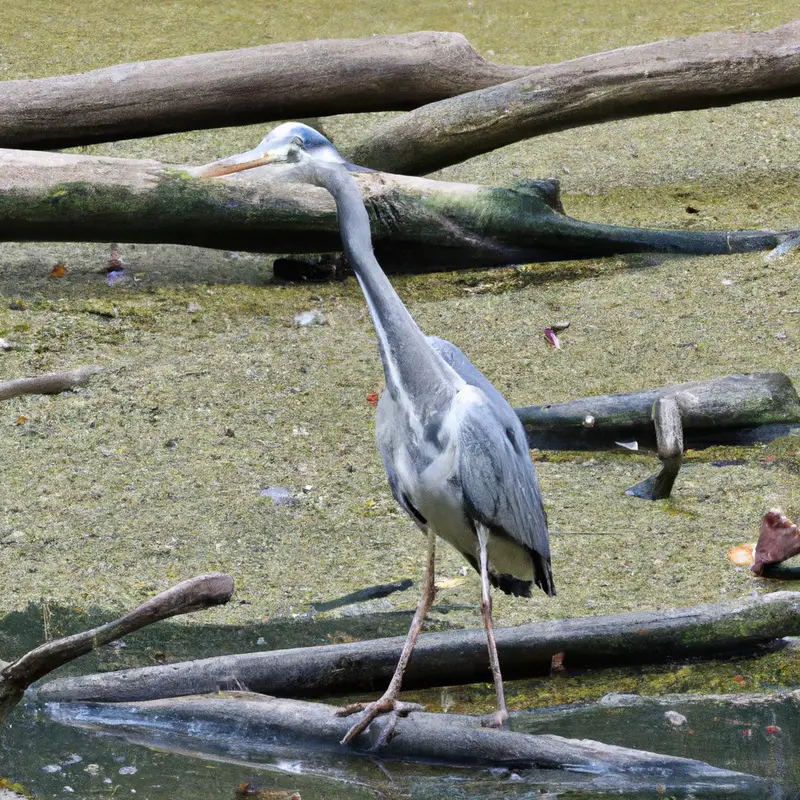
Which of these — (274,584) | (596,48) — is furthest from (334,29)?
(274,584)

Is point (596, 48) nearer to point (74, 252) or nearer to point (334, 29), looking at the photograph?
point (334, 29)

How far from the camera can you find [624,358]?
4676mm

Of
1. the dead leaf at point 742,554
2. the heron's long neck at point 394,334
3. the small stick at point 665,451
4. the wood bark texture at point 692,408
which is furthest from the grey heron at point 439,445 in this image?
the wood bark texture at point 692,408

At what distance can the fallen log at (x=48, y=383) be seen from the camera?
412cm

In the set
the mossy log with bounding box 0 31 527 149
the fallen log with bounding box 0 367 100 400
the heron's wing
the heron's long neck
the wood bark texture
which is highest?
the mossy log with bounding box 0 31 527 149

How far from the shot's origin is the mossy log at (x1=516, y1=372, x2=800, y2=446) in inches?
159

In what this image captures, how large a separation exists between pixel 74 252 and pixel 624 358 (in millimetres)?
2471

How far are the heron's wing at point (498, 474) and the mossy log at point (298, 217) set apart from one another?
2.18 metres

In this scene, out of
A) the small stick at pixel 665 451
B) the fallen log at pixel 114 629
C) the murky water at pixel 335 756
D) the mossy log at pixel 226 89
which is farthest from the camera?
the mossy log at pixel 226 89

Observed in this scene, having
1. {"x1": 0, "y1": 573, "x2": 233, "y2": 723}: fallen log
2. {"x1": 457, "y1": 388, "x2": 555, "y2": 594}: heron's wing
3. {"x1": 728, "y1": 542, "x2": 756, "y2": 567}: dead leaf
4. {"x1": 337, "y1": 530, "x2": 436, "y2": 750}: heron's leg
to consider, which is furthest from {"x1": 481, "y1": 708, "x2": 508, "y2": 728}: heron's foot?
{"x1": 728, "y1": 542, "x2": 756, "y2": 567}: dead leaf

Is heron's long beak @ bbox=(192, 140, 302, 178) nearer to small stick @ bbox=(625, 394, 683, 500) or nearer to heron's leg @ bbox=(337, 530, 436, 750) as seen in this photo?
heron's leg @ bbox=(337, 530, 436, 750)

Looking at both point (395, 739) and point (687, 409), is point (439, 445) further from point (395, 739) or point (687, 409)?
point (687, 409)

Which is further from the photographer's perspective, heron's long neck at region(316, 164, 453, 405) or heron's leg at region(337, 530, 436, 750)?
heron's long neck at region(316, 164, 453, 405)

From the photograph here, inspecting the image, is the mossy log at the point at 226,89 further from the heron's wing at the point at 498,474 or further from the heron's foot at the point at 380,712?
the heron's foot at the point at 380,712
